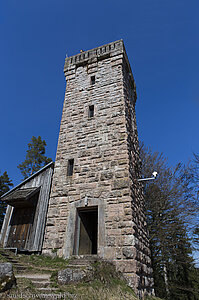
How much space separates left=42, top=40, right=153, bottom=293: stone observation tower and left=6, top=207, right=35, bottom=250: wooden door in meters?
1.60

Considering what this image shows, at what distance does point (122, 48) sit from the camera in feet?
36.2

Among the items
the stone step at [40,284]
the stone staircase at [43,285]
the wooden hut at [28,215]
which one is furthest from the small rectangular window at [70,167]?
the stone step at [40,284]

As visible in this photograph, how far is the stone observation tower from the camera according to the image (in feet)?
21.7

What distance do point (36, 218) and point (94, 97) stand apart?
20.5 ft

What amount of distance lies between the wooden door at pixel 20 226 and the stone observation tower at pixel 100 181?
62.8 inches

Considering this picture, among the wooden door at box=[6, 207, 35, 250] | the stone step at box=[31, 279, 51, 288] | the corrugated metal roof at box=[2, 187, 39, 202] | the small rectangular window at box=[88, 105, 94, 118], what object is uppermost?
the small rectangular window at box=[88, 105, 94, 118]

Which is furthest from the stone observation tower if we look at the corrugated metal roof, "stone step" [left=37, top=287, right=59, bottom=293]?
"stone step" [left=37, top=287, right=59, bottom=293]

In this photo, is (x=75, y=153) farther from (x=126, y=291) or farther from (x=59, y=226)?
(x=126, y=291)

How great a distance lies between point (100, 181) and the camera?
7.75m

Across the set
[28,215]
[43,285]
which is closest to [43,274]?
[43,285]

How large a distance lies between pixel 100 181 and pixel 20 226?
428 cm

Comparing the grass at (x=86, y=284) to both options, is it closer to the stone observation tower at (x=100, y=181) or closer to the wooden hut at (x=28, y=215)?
the stone observation tower at (x=100, y=181)

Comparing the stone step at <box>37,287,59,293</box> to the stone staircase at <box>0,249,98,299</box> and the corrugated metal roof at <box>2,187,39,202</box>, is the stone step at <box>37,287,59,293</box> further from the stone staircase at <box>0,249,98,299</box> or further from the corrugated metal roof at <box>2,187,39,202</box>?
the corrugated metal roof at <box>2,187,39,202</box>

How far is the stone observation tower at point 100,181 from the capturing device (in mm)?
6621
